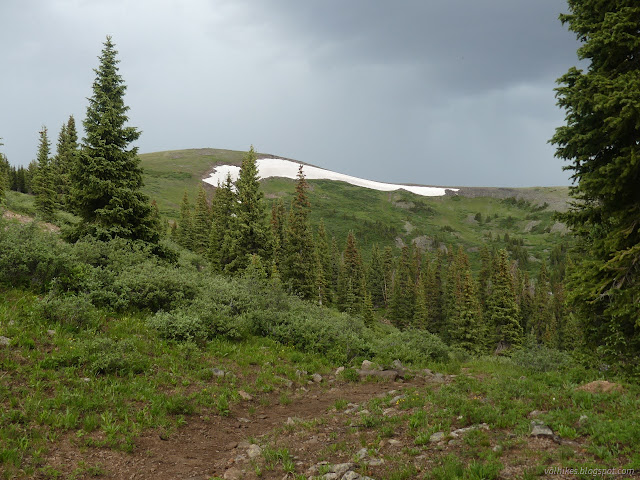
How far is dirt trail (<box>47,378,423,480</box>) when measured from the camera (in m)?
6.27

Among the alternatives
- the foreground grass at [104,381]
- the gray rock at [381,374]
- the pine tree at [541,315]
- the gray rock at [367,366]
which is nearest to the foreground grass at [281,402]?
the foreground grass at [104,381]

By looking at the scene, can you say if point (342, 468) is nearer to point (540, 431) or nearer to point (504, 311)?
point (540, 431)

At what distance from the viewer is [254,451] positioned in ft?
22.9

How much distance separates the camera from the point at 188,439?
758cm

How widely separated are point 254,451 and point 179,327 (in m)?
6.10

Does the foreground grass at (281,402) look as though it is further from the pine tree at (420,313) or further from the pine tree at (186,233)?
the pine tree at (420,313)

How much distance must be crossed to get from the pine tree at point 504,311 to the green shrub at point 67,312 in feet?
148

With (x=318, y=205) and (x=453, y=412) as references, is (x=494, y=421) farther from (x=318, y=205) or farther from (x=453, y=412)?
(x=318, y=205)

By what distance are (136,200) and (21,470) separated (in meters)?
14.5

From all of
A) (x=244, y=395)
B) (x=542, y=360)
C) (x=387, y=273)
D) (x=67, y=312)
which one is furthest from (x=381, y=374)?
(x=387, y=273)

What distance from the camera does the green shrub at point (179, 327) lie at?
11750mm

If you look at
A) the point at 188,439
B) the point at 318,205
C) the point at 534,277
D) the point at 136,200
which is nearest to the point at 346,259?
the point at 136,200

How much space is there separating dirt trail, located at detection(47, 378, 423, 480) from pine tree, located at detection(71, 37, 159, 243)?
12294mm

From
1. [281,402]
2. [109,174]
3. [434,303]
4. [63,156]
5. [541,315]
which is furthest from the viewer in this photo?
[434,303]
